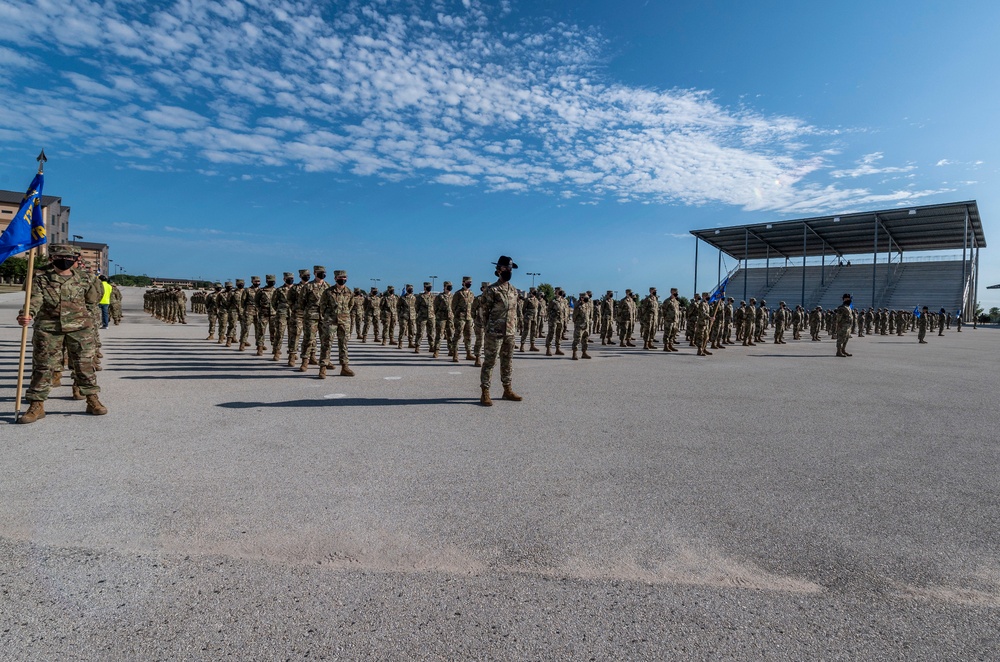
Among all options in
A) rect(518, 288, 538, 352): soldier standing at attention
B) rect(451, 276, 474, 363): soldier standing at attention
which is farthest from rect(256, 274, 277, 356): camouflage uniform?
rect(518, 288, 538, 352): soldier standing at attention

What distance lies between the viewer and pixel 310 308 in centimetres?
1072

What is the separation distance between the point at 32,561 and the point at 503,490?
9.03 ft

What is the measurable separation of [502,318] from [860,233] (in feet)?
210

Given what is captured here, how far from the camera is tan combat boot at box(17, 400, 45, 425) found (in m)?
5.70

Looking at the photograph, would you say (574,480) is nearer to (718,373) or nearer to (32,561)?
(32,561)

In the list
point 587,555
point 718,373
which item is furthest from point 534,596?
point 718,373

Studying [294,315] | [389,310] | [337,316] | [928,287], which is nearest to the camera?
[337,316]

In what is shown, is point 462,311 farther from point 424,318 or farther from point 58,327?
point 58,327

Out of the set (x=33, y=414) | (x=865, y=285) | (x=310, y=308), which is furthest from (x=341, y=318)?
(x=865, y=285)

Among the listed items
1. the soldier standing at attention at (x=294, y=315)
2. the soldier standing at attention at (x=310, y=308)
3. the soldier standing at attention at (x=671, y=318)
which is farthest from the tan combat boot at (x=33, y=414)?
the soldier standing at attention at (x=671, y=318)

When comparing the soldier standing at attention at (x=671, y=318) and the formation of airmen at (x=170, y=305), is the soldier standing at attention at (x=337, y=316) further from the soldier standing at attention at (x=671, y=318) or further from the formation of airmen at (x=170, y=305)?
the formation of airmen at (x=170, y=305)

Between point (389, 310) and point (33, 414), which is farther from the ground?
point (389, 310)

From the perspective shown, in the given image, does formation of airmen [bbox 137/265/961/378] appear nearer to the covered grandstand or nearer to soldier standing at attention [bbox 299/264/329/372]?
soldier standing at attention [bbox 299/264/329/372]

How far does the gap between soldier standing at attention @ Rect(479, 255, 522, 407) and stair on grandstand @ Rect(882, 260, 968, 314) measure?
61021 mm
